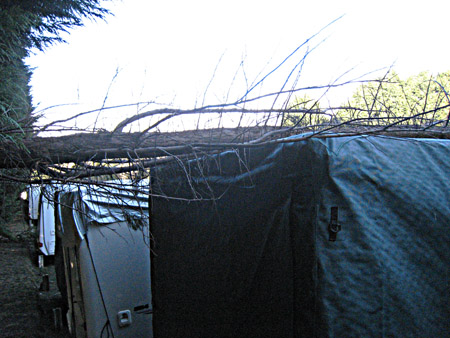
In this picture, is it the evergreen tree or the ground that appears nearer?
the evergreen tree

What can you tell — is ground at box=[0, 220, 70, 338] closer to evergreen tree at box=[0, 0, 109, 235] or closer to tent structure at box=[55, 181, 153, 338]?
tent structure at box=[55, 181, 153, 338]

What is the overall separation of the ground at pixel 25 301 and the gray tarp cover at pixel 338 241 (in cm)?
326

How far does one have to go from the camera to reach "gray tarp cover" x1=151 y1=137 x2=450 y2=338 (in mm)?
2139

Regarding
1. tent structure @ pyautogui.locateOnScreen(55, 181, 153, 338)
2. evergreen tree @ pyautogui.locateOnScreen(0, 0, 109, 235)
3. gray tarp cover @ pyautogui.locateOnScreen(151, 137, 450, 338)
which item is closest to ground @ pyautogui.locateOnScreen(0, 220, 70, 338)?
tent structure @ pyautogui.locateOnScreen(55, 181, 153, 338)

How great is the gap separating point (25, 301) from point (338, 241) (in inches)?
314

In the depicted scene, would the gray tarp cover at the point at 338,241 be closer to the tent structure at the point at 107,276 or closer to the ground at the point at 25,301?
the tent structure at the point at 107,276

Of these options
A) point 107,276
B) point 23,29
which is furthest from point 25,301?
point 23,29

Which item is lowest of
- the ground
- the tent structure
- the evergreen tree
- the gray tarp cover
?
the ground

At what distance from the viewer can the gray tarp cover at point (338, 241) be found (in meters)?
2.14

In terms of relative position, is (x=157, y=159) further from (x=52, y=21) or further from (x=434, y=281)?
(x=52, y=21)

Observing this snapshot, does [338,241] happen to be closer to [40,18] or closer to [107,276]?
[107,276]

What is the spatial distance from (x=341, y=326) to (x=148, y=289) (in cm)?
357

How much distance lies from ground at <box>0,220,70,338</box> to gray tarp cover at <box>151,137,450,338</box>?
326 cm

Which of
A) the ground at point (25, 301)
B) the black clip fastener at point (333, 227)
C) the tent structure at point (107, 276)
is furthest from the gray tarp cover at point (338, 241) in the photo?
the ground at point (25, 301)
